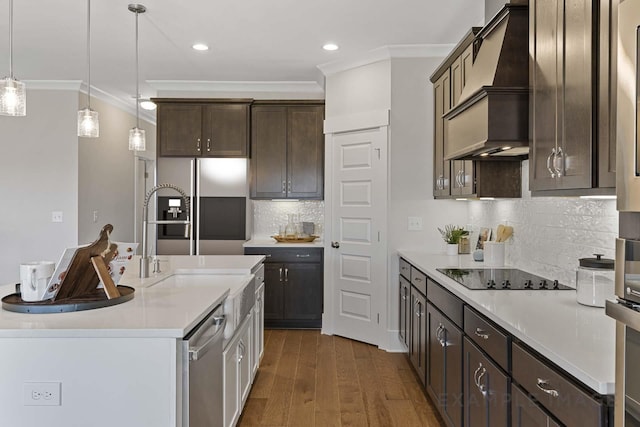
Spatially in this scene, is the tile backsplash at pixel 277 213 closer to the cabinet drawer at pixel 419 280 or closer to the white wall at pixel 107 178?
the white wall at pixel 107 178

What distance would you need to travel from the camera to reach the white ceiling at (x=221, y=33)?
3.64m

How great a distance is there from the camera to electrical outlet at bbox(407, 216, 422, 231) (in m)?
4.66

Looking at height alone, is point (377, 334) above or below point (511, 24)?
below

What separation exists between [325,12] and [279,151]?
7.32 feet

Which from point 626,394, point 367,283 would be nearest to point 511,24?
point 626,394

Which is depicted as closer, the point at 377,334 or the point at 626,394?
the point at 626,394

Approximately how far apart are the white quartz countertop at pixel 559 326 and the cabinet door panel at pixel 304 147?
3041 mm

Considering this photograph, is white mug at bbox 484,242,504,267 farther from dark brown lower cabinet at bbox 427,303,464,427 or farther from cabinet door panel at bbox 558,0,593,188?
cabinet door panel at bbox 558,0,593,188

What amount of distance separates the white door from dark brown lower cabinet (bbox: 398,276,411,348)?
0.27 m

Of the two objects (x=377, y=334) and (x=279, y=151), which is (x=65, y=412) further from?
(x=279, y=151)

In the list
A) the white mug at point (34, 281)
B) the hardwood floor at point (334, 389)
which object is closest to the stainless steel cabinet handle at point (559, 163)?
the hardwood floor at point (334, 389)

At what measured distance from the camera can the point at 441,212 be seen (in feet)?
15.4

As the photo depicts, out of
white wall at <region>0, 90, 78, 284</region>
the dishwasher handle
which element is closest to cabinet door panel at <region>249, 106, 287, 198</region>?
white wall at <region>0, 90, 78, 284</region>

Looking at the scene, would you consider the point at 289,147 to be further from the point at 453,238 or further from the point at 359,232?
the point at 453,238
